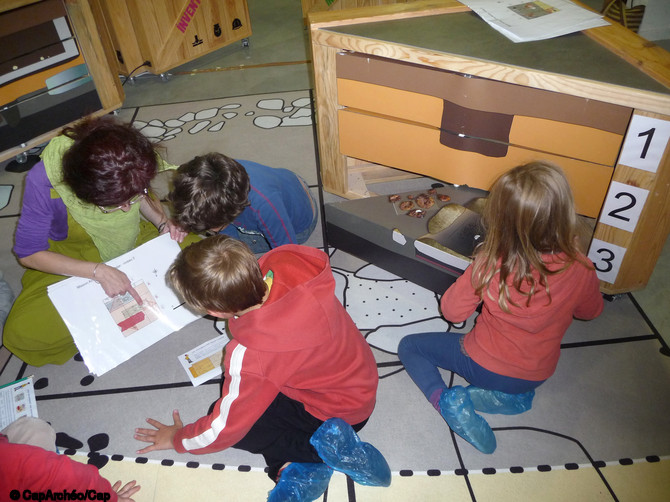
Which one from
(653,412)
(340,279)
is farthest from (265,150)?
(653,412)

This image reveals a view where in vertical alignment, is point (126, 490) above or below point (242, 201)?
below

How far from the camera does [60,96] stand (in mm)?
2584

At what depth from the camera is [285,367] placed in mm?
1044

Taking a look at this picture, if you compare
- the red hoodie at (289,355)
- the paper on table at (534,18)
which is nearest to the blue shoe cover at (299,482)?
the red hoodie at (289,355)

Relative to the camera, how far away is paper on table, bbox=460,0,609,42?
1.55 metres

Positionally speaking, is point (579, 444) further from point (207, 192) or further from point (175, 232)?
point (175, 232)

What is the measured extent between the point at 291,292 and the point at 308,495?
0.56m

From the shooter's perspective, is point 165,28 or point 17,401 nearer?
point 17,401

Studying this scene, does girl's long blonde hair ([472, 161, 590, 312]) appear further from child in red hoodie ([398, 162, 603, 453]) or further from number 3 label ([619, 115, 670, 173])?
number 3 label ([619, 115, 670, 173])

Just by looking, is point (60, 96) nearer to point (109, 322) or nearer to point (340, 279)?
point (109, 322)

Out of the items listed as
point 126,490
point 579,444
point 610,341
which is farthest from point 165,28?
point 579,444

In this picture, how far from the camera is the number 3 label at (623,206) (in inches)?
55.0

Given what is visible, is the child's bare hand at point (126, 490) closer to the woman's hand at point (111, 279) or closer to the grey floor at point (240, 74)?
the woman's hand at point (111, 279)

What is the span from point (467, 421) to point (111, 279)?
1.14 m
